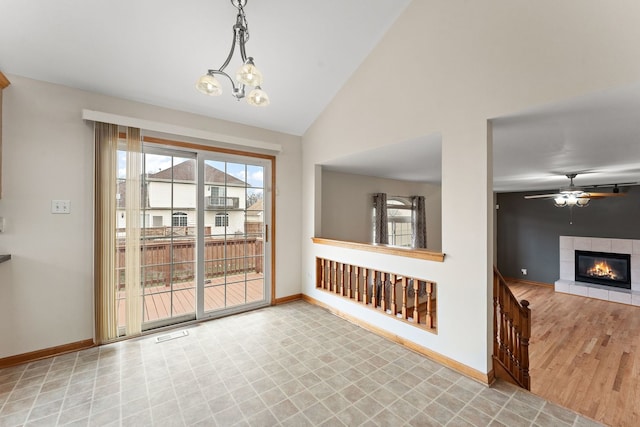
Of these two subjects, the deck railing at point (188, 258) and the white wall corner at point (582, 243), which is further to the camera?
the white wall corner at point (582, 243)

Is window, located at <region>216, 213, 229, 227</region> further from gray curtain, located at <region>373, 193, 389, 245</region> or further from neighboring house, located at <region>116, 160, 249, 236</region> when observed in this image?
gray curtain, located at <region>373, 193, 389, 245</region>

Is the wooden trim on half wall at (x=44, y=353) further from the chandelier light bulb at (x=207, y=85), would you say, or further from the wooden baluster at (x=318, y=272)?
the chandelier light bulb at (x=207, y=85)

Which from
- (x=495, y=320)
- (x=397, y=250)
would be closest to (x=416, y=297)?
(x=397, y=250)

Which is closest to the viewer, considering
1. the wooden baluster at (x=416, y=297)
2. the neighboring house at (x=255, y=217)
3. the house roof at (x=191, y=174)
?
the wooden baluster at (x=416, y=297)

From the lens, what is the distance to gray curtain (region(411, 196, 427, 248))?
636 centimetres

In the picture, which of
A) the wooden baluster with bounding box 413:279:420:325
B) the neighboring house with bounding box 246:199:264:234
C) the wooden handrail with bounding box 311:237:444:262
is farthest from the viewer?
the neighboring house with bounding box 246:199:264:234

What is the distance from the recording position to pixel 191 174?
3.33m

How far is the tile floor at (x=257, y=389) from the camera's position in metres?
1.76

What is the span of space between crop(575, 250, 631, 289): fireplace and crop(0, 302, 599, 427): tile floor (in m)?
6.61

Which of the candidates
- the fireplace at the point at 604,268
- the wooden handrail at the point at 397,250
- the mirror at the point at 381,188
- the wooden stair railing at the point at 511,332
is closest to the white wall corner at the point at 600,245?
the fireplace at the point at 604,268

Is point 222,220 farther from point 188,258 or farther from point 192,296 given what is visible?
point 192,296

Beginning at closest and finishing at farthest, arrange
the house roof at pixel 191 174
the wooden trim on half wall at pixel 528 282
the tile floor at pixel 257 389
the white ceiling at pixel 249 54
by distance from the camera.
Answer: the tile floor at pixel 257 389, the white ceiling at pixel 249 54, the house roof at pixel 191 174, the wooden trim on half wall at pixel 528 282

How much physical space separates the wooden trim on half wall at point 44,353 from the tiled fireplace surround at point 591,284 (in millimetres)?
9194

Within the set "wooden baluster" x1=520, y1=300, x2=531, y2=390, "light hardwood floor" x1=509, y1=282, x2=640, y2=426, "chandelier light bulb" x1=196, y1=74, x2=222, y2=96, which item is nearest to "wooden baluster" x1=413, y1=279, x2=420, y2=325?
"wooden baluster" x1=520, y1=300, x2=531, y2=390
